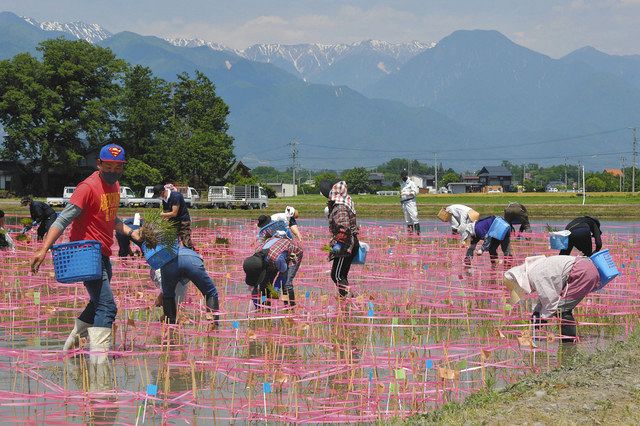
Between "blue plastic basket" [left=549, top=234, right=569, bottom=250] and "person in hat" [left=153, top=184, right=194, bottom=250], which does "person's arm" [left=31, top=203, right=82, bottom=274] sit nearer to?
"person in hat" [left=153, top=184, right=194, bottom=250]

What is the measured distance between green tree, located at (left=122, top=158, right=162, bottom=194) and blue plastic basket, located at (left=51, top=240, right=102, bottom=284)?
55.6 metres

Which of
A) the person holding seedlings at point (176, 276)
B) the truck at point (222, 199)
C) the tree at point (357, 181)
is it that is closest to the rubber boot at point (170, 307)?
the person holding seedlings at point (176, 276)

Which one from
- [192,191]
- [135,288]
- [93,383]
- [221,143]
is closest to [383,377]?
[93,383]

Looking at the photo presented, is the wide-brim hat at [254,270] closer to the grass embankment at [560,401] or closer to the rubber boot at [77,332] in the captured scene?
the rubber boot at [77,332]

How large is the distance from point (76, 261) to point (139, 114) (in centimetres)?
6119

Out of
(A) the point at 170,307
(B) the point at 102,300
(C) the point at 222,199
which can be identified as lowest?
(A) the point at 170,307

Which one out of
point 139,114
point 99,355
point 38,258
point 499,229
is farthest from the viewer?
point 139,114

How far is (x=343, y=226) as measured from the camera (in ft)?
35.5

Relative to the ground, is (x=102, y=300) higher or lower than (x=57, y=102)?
lower

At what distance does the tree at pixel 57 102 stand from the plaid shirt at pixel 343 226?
57.4 metres

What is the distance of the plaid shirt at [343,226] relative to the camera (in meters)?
10.8

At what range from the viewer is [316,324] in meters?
9.27

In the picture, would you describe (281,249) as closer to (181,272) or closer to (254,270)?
(254,270)

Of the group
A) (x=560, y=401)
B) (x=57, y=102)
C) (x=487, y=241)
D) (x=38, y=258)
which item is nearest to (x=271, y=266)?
(x=38, y=258)
